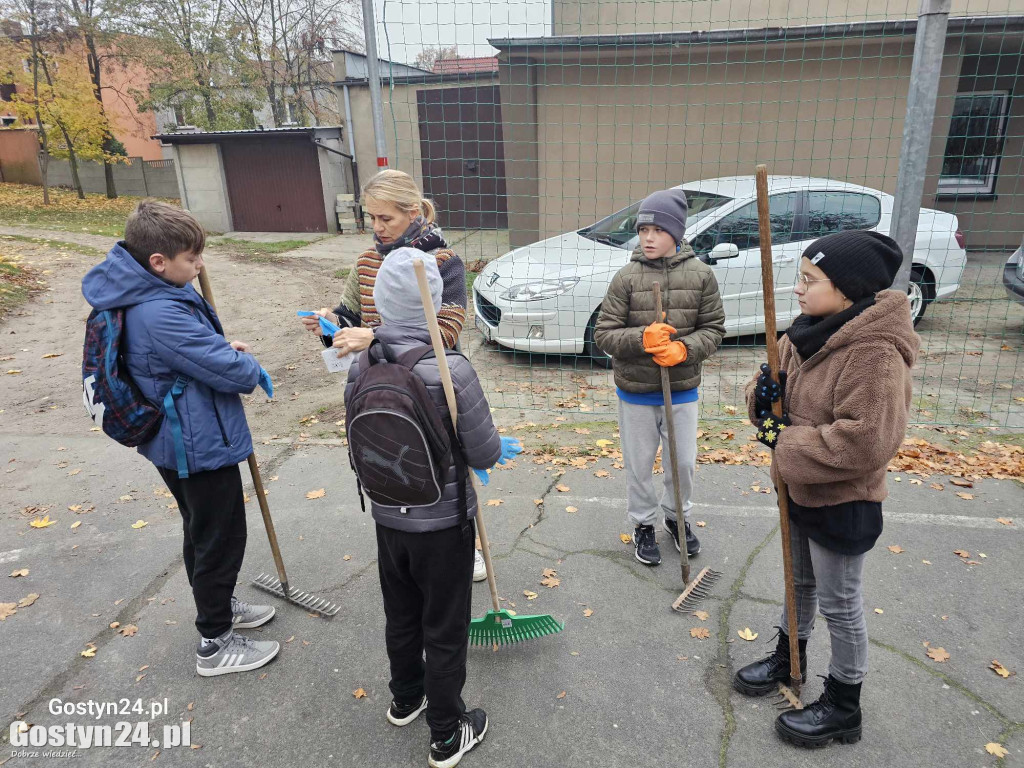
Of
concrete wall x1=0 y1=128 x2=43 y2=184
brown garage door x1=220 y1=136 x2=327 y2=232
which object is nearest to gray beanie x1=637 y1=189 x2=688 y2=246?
brown garage door x1=220 y1=136 x2=327 y2=232

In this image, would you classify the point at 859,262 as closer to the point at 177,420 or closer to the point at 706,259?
the point at 177,420

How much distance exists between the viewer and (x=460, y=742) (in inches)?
91.9

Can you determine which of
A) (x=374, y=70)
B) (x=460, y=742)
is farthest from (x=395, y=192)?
(x=374, y=70)

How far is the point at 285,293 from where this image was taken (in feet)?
34.0

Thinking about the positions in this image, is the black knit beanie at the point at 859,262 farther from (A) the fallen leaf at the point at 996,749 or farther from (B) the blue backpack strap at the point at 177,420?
(B) the blue backpack strap at the point at 177,420

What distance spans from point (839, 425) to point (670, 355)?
1.03 meters

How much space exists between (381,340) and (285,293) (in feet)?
29.5

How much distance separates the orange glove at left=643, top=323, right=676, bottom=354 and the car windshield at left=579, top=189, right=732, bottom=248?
11.8 feet

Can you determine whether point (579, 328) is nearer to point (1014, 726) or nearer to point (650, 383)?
point (650, 383)

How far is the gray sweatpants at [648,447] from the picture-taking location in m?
3.32

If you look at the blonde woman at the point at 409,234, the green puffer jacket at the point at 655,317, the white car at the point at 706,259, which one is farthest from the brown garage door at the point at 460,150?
the blonde woman at the point at 409,234

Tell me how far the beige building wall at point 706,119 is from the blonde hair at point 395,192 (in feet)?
17.4

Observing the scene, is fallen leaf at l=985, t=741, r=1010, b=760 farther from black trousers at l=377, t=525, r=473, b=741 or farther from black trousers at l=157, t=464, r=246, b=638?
black trousers at l=157, t=464, r=246, b=638

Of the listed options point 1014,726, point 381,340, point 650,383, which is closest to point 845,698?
point 1014,726
